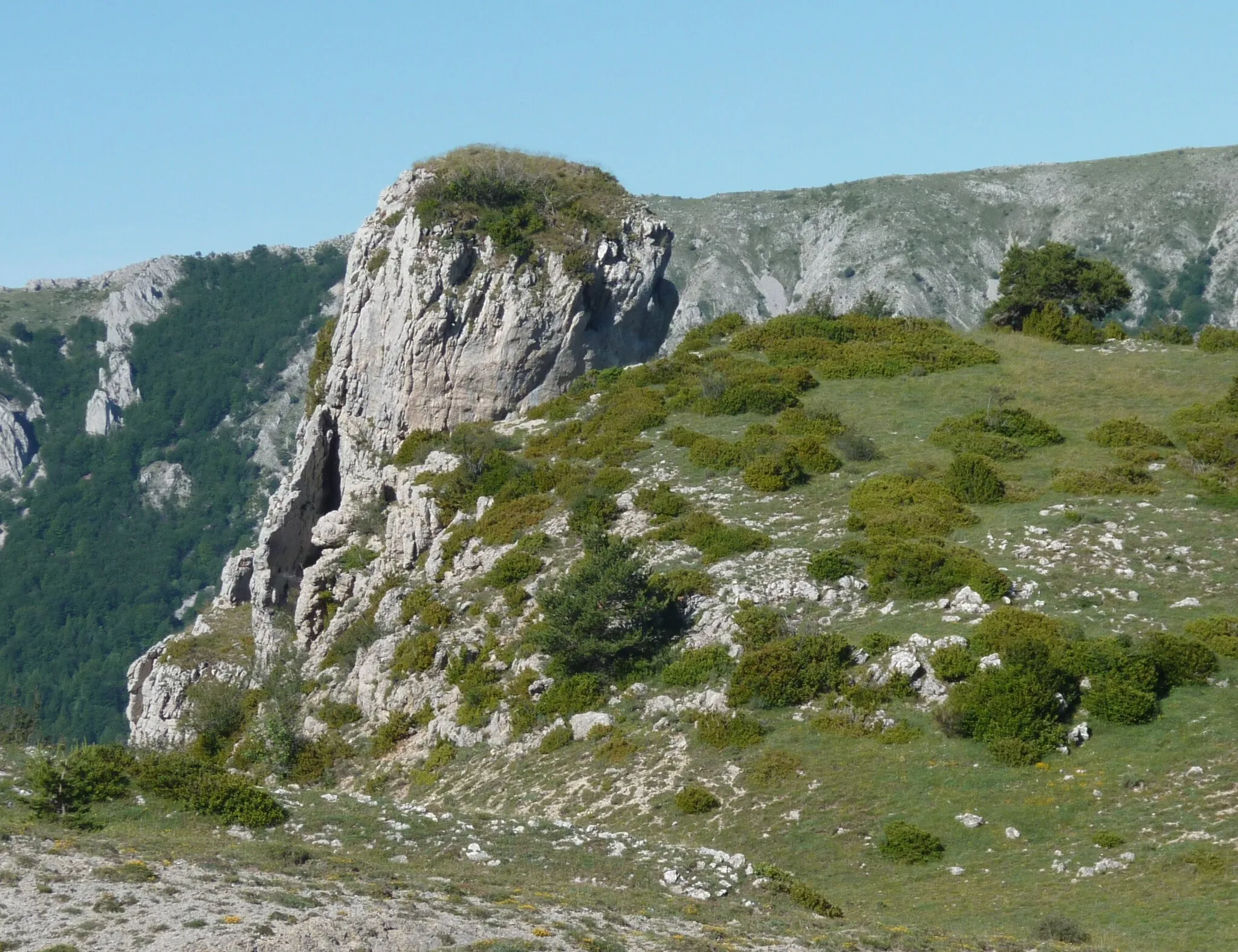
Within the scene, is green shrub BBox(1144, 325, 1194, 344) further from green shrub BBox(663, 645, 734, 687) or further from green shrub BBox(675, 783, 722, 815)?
green shrub BBox(675, 783, 722, 815)

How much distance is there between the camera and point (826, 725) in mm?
31938

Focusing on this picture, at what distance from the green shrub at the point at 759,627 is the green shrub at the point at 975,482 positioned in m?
9.27

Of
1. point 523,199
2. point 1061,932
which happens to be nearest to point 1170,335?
point 523,199

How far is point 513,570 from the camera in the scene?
4297 centimetres

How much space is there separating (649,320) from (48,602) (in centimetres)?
13278

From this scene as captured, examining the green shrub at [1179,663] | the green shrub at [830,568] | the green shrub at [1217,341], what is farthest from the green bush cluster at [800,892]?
the green shrub at [1217,341]

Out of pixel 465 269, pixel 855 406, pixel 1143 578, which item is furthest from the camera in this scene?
pixel 465 269

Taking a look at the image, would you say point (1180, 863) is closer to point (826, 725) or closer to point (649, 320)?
point (826, 725)

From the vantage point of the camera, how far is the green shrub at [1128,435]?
150 ft

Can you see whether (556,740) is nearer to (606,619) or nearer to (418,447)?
(606,619)

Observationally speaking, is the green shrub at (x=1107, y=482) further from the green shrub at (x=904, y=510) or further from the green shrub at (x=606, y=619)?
the green shrub at (x=606, y=619)

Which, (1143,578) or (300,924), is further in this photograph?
(1143,578)

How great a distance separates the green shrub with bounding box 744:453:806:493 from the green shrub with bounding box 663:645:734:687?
9853 millimetres

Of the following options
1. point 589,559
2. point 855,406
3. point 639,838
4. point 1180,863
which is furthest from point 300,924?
point 855,406
